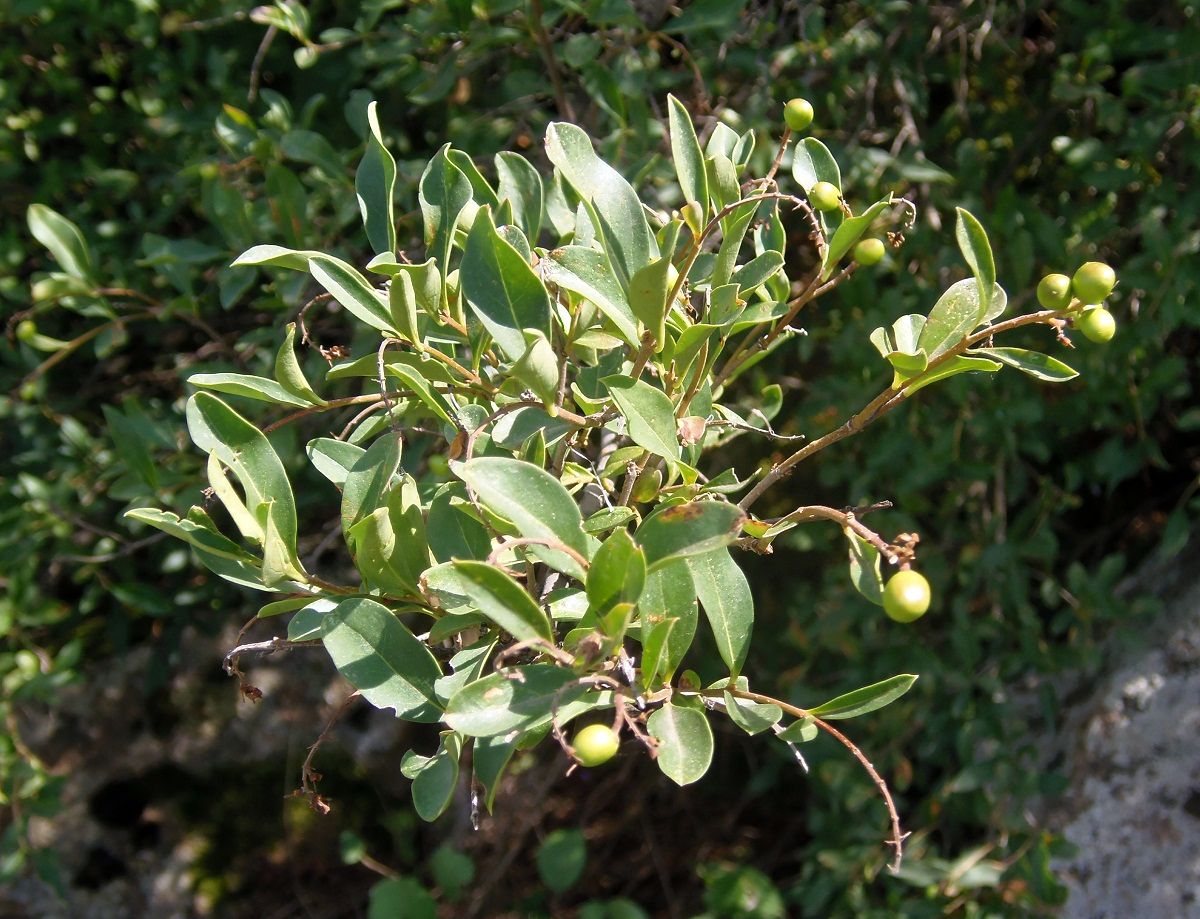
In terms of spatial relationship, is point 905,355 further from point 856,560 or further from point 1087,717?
point 1087,717

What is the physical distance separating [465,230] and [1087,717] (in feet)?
5.36

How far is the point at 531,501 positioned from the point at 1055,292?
40 cm

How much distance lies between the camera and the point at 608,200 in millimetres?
750

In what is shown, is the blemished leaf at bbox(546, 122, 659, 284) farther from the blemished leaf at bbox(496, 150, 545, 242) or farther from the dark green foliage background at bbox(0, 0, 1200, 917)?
the dark green foliage background at bbox(0, 0, 1200, 917)

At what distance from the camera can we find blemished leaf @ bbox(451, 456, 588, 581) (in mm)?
620

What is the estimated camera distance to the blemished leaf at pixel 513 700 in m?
0.61

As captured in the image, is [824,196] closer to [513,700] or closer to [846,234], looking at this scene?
[846,234]

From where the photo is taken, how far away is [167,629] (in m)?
2.02

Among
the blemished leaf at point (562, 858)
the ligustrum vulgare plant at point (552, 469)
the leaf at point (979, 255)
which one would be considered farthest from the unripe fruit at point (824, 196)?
the blemished leaf at point (562, 858)

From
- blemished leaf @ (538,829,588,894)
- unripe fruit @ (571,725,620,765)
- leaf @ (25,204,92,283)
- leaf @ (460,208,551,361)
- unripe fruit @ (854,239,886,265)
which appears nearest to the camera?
unripe fruit @ (571,725,620,765)

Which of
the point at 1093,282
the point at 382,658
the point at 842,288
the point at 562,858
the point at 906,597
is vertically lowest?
the point at 562,858

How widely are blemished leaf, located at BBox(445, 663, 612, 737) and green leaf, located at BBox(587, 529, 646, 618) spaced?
51 mm

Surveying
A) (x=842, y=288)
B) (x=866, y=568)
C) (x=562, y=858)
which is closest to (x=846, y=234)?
(x=866, y=568)

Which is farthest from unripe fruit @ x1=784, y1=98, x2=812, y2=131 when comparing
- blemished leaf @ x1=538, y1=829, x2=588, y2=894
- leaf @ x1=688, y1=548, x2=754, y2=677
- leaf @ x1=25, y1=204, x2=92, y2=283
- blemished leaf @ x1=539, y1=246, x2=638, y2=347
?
blemished leaf @ x1=538, y1=829, x2=588, y2=894
